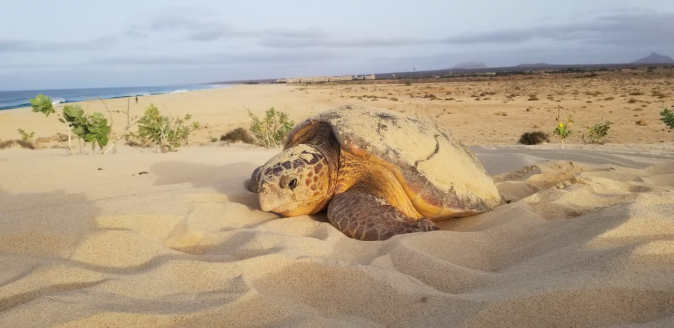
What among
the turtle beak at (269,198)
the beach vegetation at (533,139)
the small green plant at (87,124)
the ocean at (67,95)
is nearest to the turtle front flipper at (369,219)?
the turtle beak at (269,198)

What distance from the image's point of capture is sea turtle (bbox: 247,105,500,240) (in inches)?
118

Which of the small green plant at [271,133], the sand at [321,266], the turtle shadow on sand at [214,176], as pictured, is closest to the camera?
the sand at [321,266]

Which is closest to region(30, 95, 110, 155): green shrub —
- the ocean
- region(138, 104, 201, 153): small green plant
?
region(138, 104, 201, 153): small green plant

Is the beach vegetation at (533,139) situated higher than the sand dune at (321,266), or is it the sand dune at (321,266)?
the sand dune at (321,266)

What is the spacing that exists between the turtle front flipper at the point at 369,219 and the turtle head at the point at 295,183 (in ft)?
0.67

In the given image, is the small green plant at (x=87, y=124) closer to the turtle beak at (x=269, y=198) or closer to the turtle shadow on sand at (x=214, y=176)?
the turtle shadow on sand at (x=214, y=176)

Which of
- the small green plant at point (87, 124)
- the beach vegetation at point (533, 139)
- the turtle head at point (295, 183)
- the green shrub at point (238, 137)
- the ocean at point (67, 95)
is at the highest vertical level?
the ocean at point (67, 95)

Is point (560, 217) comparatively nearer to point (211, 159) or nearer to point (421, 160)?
point (421, 160)

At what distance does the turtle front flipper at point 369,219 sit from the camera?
257cm

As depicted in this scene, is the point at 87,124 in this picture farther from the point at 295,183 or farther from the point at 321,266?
the point at 321,266

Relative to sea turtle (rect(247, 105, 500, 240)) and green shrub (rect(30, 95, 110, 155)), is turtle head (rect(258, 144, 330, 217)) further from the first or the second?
green shrub (rect(30, 95, 110, 155))

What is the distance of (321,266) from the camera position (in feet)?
6.07

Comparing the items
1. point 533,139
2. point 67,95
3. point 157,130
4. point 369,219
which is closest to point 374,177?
point 369,219

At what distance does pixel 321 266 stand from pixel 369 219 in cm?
87
